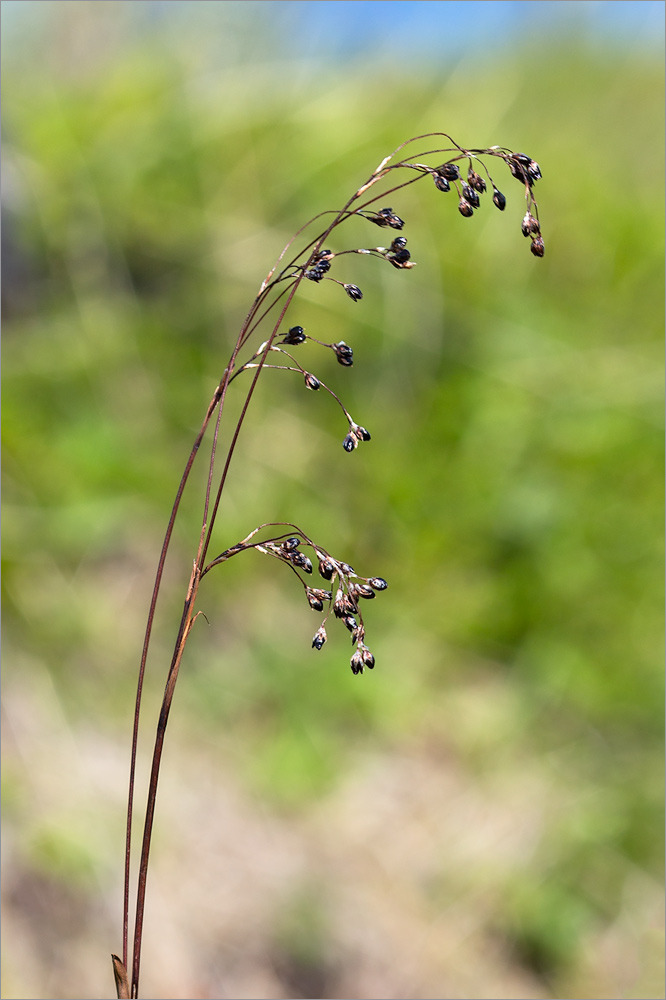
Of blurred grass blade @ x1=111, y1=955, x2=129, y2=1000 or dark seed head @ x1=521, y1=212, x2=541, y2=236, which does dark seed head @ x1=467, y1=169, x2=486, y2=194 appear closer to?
dark seed head @ x1=521, y1=212, x2=541, y2=236

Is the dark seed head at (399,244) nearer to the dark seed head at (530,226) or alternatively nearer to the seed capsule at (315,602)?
the dark seed head at (530,226)

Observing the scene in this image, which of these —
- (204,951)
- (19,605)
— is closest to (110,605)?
(19,605)

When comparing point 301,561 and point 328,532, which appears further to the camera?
point 328,532

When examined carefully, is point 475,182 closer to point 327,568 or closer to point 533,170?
point 533,170

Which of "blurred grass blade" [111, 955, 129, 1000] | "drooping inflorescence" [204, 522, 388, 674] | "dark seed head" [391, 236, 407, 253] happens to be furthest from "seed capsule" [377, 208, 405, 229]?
"blurred grass blade" [111, 955, 129, 1000]

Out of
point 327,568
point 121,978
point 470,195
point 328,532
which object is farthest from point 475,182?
point 328,532

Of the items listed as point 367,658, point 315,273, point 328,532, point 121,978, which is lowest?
point 121,978

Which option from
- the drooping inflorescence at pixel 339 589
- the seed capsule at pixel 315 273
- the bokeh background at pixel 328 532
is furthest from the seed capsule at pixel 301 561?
the bokeh background at pixel 328 532

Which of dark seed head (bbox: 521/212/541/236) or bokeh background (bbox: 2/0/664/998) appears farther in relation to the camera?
bokeh background (bbox: 2/0/664/998)
